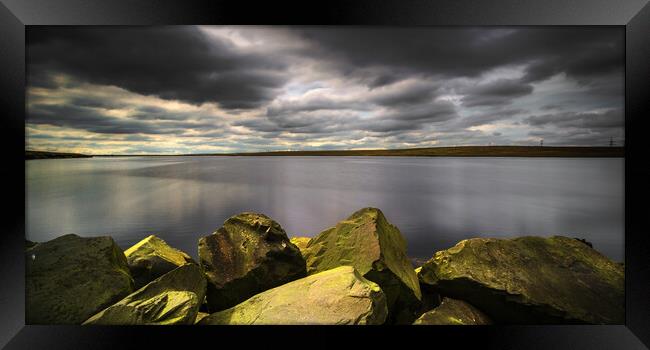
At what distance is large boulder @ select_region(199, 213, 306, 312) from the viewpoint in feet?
8.19

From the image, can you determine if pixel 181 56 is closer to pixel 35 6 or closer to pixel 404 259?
pixel 35 6

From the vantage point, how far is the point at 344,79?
3557mm

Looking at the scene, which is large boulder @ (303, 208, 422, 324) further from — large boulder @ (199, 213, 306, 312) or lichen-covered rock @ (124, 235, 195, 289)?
lichen-covered rock @ (124, 235, 195, 289)

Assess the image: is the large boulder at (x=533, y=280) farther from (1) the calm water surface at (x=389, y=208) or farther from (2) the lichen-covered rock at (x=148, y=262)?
(2) the lichen-covered rock at (x=148, y=262)

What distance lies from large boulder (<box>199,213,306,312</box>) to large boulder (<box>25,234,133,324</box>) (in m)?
0.71

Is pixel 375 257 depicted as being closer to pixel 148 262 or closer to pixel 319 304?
pixel 319 304

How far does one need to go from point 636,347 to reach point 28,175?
4986mm

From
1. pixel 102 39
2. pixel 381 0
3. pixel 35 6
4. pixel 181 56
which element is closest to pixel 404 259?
pixel 381 0

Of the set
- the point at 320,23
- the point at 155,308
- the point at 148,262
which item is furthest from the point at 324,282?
the point at 320,23

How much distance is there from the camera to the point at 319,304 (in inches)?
84.9

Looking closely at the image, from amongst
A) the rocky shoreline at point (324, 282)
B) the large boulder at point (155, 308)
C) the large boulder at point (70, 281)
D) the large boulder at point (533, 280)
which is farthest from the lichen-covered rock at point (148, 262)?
the large boulder at point (533, 280)

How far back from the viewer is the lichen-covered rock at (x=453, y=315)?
2340mm

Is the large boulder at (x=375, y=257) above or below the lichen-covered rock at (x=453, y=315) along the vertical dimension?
above

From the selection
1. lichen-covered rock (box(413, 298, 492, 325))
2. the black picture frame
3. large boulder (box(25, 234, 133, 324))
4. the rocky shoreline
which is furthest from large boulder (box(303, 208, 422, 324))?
large boulder (box(25, 234, 133, 324))
